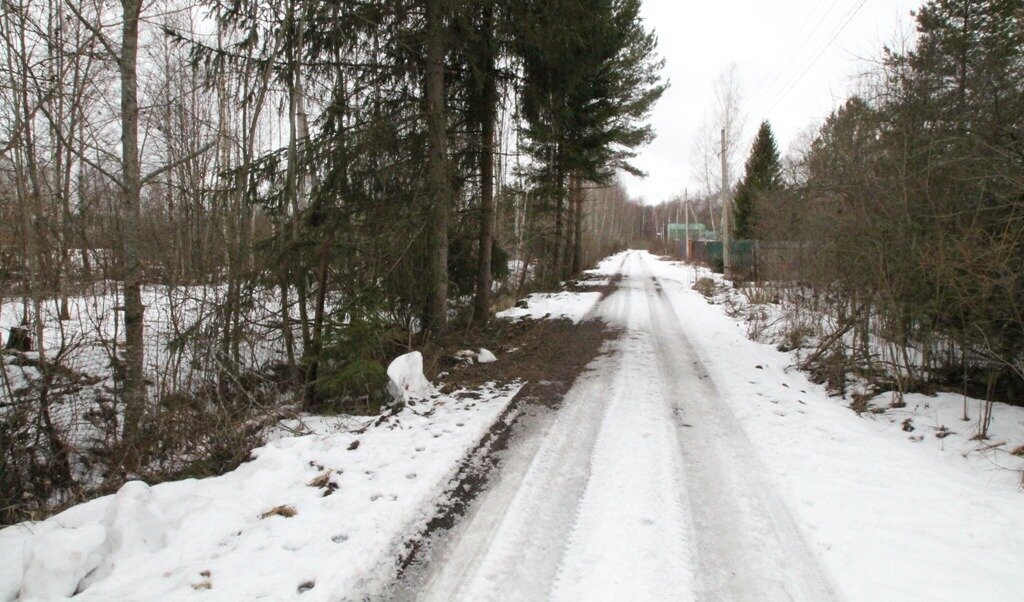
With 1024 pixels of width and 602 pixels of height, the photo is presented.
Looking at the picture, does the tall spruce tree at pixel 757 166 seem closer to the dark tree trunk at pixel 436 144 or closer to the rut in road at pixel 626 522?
the dark tree trunk at pixel 436 144

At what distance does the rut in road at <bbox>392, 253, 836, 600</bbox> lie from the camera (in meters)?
2.91

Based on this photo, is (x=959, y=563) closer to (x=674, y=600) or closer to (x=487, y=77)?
(x=674, y=600)

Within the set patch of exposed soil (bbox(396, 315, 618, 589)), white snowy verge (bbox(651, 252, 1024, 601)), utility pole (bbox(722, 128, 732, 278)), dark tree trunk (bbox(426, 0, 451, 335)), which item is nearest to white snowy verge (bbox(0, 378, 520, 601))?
patch of exposed soil (bbox(396, 315, 618, 589))

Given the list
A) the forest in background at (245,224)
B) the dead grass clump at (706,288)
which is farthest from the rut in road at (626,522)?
the dead grass clump at (706,288)

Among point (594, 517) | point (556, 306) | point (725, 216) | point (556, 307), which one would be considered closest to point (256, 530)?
point (594, 517)

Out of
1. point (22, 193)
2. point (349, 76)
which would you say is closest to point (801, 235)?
point (349, 76)

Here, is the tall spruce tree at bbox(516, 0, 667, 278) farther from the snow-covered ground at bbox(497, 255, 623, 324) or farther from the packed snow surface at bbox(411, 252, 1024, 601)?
the packed snow surface at bbox(411, 252, 1024, 601)

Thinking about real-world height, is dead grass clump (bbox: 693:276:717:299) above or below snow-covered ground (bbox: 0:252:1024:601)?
above

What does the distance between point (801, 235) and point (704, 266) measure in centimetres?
2064

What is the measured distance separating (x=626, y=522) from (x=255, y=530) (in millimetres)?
2543

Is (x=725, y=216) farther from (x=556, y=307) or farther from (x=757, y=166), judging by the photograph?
(x=757, y=166)

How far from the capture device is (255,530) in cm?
345

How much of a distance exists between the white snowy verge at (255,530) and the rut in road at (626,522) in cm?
45

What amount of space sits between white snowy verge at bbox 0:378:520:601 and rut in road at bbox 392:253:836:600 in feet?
1.46
